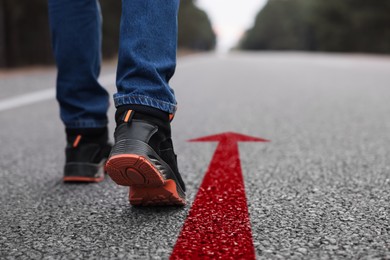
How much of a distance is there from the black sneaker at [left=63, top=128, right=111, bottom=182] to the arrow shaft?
0.40 m

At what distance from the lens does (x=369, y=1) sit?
4391 centimetres

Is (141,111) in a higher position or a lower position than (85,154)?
higher

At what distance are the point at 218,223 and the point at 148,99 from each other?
1.26 ft

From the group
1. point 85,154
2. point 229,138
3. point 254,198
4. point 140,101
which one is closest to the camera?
point 140,101

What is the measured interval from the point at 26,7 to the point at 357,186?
62.4 ft

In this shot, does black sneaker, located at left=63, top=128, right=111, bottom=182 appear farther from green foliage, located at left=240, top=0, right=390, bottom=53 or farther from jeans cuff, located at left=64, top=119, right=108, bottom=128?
green foliage, located at left=240, top=0, right=390, bottom=53

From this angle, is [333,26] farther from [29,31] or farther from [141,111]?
[141,111]

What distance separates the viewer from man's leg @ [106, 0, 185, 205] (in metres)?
1.38

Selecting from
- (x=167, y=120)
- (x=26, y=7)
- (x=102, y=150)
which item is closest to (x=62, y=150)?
(x=102, y=150)

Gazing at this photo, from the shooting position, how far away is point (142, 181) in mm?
1365

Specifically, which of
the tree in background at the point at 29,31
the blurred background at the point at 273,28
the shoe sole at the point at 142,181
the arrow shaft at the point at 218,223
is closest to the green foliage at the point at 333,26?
the blurred background at the point at 273,28

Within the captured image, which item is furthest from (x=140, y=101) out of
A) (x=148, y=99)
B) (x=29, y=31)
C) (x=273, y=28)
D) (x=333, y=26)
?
(x=273, y=28)

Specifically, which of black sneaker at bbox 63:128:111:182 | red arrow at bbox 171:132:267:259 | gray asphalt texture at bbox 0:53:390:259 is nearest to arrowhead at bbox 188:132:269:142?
gray asphalt texture at bbox 0:53:390:259

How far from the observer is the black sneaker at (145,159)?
1.33 metres
